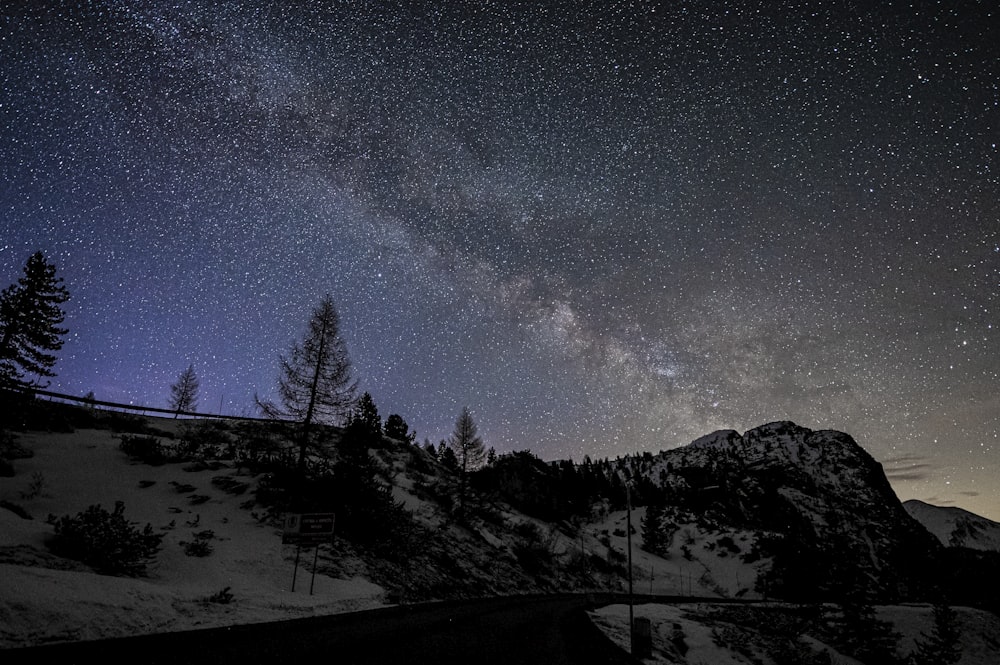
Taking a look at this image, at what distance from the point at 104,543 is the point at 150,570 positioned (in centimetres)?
152

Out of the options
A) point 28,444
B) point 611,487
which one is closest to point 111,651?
point 28,444

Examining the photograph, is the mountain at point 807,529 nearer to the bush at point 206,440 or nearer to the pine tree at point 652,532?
the pine tree at point 652,532

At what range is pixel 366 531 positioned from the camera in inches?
1009

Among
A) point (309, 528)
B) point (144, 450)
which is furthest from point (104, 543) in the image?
point (144, 450)

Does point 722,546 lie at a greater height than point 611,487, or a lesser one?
lesser

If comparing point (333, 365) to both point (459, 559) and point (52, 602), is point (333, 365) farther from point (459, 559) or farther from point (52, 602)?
point (52, 602)

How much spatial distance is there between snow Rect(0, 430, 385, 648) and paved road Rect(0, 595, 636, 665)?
101 centimetres

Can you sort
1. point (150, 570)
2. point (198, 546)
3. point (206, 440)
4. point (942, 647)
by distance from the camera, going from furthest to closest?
point (942, 647), point (206, 440), point (198, 546), point (150, 570)

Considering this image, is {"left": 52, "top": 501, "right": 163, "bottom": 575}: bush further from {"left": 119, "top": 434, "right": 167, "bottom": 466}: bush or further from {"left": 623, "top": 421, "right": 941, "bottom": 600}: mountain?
{"left": 623, "top": 421, "right": 941, "bottom": 600}: mountain

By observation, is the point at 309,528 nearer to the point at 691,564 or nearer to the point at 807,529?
the point at 691,564

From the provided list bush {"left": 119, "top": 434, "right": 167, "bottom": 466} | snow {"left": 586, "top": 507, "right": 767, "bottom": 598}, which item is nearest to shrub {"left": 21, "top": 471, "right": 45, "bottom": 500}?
bush {"left": 119, "top": 434, "right": 167, "bottom": 466}

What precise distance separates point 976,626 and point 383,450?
74771 mm

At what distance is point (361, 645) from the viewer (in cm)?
891

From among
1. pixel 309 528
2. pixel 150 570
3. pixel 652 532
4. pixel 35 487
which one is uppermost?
pixel 35 487
